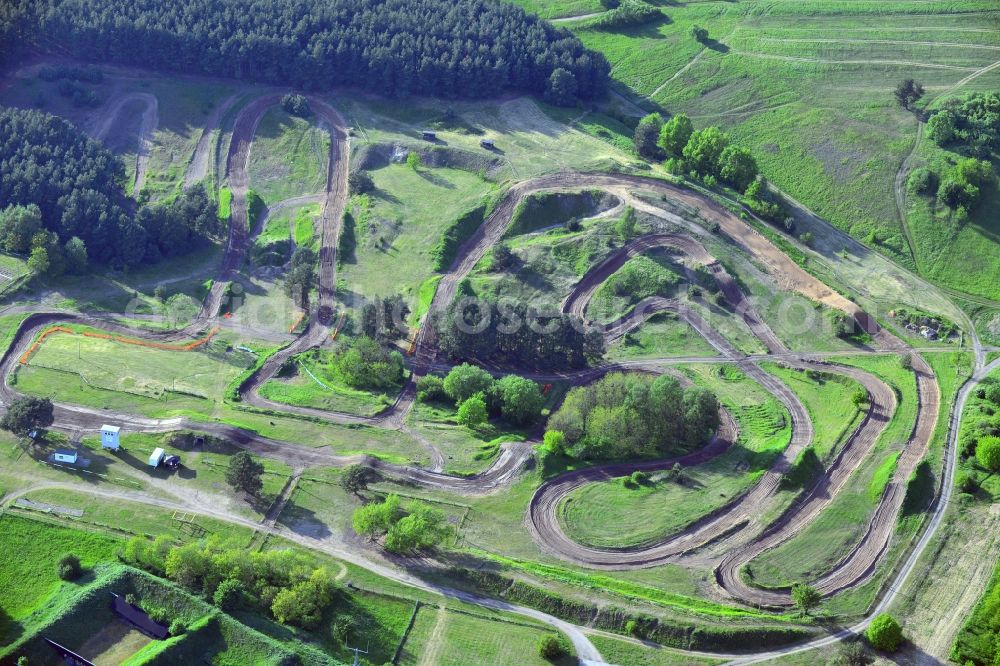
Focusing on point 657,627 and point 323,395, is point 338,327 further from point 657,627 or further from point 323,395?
point 657,627

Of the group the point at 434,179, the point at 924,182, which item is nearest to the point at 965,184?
the point at 924,182

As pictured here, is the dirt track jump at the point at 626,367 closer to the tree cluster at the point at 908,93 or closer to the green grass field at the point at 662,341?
the green grass field at the point at 662,341

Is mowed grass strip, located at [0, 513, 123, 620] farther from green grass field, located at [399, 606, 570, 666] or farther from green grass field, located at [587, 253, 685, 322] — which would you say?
green grass field, located at [587, 253, 685, 322]

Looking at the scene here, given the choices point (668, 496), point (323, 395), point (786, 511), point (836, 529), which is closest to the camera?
point (836, 529)

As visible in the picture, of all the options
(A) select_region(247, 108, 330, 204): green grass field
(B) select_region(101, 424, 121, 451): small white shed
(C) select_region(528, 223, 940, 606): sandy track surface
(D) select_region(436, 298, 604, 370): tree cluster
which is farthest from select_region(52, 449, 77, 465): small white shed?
(A) select_region(247, 108, 330, 204): green grass field

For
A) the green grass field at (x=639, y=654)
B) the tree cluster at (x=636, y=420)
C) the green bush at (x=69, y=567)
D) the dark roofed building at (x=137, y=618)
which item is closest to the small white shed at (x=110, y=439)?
the green bush at (x=69, y=567)

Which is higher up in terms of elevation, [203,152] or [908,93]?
[908,93]
